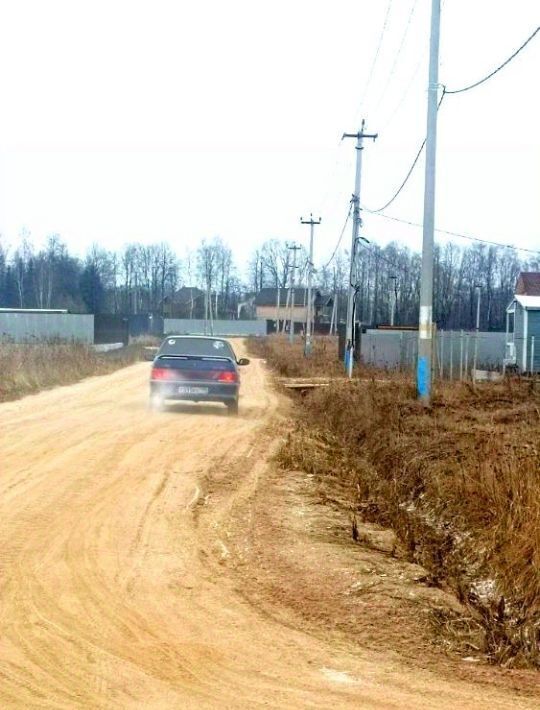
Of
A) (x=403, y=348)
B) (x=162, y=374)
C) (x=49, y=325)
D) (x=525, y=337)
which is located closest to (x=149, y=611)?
(x=162, y=374)

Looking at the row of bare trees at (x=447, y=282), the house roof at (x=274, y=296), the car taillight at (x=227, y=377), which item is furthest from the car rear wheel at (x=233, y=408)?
the house roof at (x=274, y=296)

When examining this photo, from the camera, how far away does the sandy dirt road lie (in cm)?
448

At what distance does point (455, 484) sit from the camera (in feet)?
31.8

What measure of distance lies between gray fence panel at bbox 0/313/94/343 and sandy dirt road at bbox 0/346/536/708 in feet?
157

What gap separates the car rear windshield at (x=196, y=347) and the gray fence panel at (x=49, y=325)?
36963 millimetres

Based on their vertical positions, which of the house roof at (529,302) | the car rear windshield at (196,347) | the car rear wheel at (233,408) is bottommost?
the car rear wheel at (233,408)

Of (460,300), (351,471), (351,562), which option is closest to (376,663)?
(351,562)

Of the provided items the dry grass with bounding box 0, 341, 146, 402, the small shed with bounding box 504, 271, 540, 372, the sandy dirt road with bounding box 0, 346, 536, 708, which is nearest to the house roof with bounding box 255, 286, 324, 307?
the dry grass with bounding box 0, 341, 146, 402

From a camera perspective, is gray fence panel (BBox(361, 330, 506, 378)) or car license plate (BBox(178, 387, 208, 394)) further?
gray fence panel (BBox(361, 330, 506, 378))

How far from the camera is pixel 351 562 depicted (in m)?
7.09

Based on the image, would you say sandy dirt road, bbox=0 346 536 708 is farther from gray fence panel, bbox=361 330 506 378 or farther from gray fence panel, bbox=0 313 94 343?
gray fence panel, bbox=0 313 94 343

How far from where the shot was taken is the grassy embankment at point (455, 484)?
6.14 metres

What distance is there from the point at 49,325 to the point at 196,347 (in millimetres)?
41414

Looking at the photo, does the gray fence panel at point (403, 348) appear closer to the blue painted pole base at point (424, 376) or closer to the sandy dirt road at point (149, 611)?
the blue painted pole base at point (424, 376)
